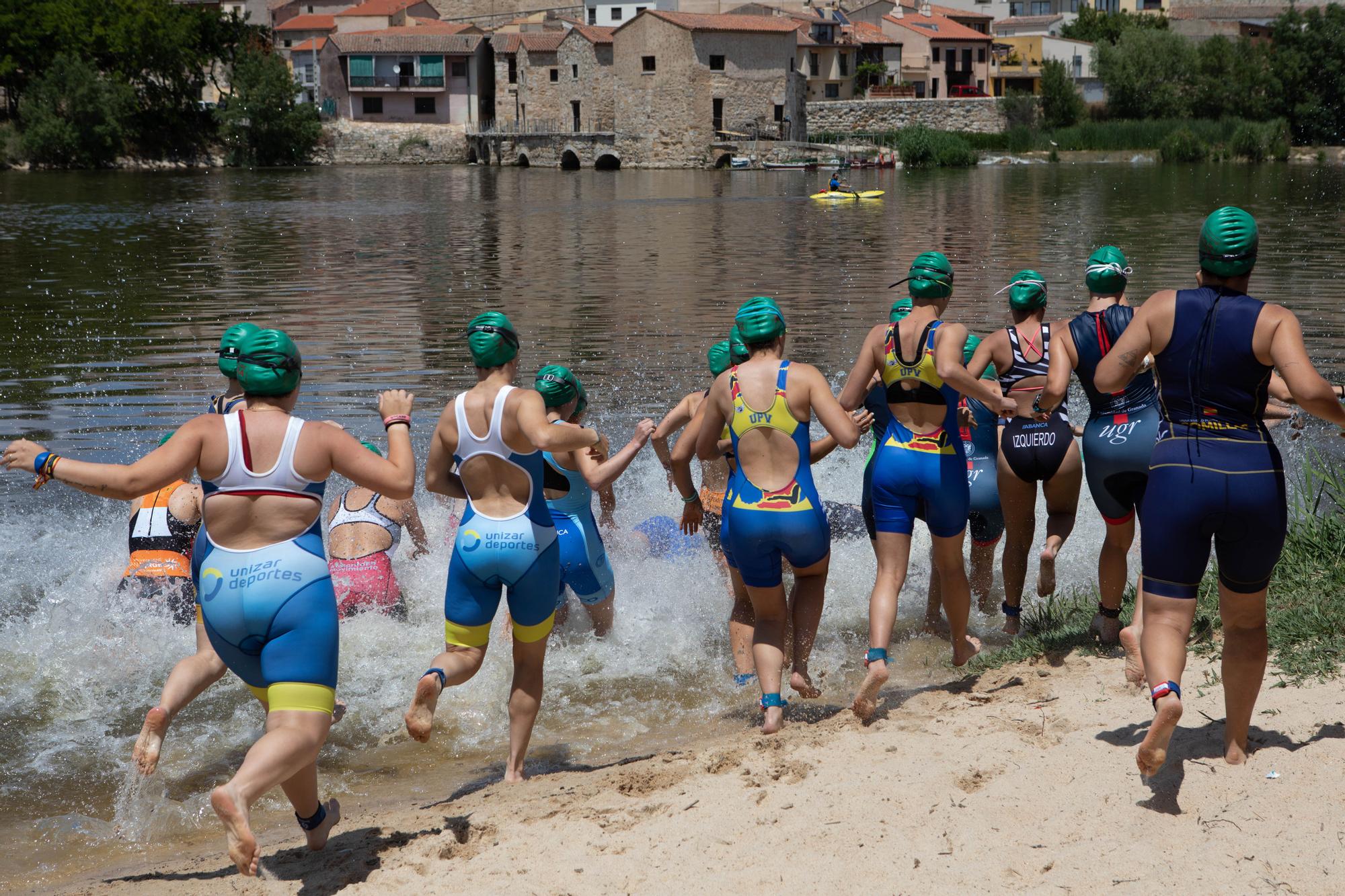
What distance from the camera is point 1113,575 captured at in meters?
6.20

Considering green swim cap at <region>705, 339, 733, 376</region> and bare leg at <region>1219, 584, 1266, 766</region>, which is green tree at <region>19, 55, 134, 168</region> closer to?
green swim cap at <region>705, 339, 733, 376</region>

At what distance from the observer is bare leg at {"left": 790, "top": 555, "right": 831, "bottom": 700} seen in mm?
5738

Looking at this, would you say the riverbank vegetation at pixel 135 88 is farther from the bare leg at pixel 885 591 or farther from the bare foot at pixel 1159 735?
the bare foot at pixel 1159 735

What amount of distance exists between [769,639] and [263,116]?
72612 mm

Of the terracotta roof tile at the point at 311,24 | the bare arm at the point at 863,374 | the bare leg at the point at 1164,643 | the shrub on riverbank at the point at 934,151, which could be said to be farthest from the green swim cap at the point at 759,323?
the terracotta roof tile at the point at 311,24

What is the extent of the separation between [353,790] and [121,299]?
693 inches

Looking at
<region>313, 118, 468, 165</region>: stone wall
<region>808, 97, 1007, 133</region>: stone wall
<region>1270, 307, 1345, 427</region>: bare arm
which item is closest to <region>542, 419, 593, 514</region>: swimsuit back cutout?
<region>1270, 307, 1345, 427</region>: bare arm

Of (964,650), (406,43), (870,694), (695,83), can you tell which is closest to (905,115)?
(695,83)

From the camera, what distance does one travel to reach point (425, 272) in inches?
973

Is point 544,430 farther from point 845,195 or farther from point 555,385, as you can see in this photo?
point 845,195

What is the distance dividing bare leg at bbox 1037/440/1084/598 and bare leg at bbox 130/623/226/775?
14.5ft

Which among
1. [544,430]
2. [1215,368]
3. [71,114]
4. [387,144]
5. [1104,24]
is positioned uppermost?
[1104,24]

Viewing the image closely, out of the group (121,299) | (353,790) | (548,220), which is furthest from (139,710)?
(548,220)

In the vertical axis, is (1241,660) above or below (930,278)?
below
